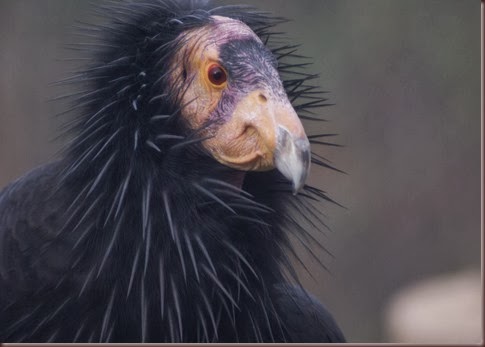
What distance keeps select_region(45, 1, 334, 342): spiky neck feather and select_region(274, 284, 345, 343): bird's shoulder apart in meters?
0.19

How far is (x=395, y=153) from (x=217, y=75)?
233 cm

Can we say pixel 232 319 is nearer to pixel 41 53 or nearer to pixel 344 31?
pixel 41 53

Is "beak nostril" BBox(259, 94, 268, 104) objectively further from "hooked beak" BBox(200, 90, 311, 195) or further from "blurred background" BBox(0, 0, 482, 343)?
"blurred background" BBox(0, 0, 482, 343)

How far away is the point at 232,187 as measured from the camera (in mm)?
1658

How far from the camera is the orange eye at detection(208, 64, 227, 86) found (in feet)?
5.47

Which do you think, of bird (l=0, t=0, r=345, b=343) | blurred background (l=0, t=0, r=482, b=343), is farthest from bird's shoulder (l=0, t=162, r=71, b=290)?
blurred background (l=0, t=0, r=482, b=343)

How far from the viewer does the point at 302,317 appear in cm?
200

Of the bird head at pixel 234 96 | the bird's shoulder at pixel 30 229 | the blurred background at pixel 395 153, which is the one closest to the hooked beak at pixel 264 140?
the bird head at pixel 234 96

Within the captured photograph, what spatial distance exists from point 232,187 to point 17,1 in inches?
45.2

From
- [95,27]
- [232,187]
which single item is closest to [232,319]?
[232,187]

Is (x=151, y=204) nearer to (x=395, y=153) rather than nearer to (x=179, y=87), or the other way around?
(x=179, y=87)

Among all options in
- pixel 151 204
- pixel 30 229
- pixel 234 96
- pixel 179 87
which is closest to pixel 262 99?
pixel 234 96

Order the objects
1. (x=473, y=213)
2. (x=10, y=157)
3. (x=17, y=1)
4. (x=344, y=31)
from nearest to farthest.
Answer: (x=17, y=1)
(x=10, y=157)
(x=344, y=31)
(x=473, y=213)

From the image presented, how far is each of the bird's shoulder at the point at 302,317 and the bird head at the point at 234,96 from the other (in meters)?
0.41
